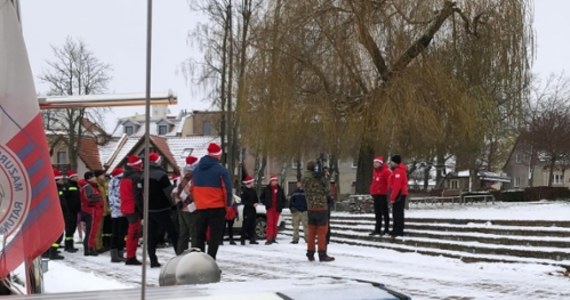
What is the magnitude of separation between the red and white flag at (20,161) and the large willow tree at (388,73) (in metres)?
20.3

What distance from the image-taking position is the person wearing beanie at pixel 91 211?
13883 mm

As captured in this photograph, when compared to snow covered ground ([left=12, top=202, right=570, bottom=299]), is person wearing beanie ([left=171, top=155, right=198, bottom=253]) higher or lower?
higher

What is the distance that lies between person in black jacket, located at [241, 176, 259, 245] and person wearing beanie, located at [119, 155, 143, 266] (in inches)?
204

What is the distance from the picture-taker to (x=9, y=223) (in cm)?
263

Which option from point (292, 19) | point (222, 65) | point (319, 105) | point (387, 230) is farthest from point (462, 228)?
point (222, 65)

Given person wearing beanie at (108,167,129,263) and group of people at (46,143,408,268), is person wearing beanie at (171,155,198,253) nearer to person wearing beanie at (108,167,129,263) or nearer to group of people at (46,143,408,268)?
group of people at (46,143,408,268)

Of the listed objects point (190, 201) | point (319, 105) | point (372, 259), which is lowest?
point (372, 259)

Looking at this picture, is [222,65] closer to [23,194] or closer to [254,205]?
[254,205]

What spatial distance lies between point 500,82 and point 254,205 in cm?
1086

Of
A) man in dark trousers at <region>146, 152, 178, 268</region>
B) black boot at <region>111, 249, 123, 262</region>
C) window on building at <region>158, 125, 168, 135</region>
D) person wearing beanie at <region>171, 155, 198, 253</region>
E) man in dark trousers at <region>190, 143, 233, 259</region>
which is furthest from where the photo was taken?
window on building at <region>158, 125, 168, 135</region>

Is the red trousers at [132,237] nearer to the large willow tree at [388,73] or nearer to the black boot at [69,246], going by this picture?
the black boot at [69,246]

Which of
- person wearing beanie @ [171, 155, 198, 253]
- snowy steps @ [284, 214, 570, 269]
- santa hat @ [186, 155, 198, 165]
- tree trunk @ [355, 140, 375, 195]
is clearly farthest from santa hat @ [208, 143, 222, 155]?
tree trunk @ [355, 140, 375, 195]

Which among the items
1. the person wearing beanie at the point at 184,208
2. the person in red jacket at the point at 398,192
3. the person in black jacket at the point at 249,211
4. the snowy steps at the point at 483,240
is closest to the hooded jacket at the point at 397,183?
the person in red jacket at the point at 398,192

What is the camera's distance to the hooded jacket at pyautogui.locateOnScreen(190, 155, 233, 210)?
972cm
